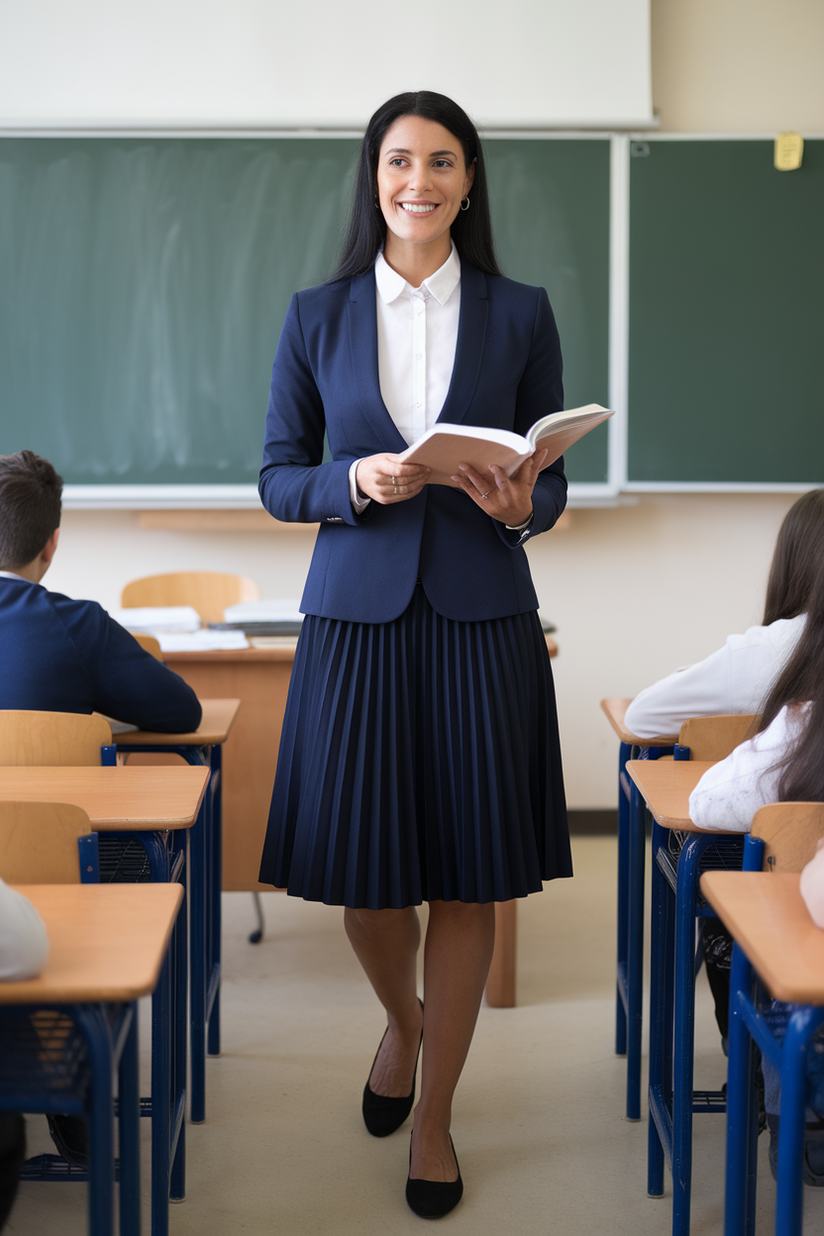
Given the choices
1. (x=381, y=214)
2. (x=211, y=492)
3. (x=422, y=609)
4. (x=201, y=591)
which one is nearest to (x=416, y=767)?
(x=422, y=609)

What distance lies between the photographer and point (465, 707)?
1635 millimetres

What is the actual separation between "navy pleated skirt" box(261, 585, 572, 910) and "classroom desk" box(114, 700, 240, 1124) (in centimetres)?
41

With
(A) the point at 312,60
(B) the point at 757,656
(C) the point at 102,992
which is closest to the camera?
(C) the point at 102,992

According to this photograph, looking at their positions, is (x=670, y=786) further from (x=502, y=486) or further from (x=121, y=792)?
(x=121, y=792)

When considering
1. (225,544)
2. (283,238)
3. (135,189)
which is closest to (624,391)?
(283,238)

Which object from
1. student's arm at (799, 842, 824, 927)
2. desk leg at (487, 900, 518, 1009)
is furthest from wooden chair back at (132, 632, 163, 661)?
student's arm at (799, 842, 824, 927)

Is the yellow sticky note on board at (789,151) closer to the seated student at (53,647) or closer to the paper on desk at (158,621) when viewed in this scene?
the paper on desk at (158,621)

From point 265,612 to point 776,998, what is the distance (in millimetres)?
2041

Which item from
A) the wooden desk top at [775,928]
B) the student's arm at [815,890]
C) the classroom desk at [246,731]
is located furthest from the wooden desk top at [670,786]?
the classroom desk at [246,731]

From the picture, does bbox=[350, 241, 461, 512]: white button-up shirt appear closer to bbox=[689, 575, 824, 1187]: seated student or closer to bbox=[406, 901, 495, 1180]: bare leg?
bbox=[689, 575, 824, 1187]: seated student

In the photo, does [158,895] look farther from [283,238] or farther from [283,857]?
[283,238]

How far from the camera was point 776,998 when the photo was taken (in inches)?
44.4

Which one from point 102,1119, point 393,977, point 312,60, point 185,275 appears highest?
point 312,60

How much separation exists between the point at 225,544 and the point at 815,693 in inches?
112
